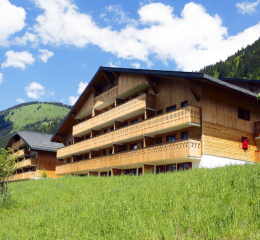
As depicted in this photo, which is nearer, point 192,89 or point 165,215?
point 165,215

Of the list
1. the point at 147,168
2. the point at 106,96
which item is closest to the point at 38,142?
the point at 106,96

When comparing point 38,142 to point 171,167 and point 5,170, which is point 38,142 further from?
point 5,170

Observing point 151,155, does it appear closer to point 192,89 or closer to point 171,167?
point 171,167

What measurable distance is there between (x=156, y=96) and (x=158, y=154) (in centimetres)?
651

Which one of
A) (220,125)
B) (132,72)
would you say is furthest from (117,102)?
(220,125)

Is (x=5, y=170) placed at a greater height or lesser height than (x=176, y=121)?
lesser

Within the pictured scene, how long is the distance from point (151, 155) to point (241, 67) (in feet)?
343

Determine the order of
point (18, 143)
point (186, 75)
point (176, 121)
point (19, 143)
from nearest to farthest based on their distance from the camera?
point (186, 75) < point (176, 121) < point (19, 143) < point (18, 143)

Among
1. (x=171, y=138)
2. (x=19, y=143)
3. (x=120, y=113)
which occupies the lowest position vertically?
(x=171, y=138)

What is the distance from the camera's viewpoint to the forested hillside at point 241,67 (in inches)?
4560

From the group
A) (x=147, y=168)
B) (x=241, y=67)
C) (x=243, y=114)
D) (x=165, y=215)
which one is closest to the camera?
(x=165, y=215)

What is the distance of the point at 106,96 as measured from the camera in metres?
36.8

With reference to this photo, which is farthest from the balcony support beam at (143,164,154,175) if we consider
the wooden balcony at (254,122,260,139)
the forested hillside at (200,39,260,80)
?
the forested hillside at (200,39,260,80)

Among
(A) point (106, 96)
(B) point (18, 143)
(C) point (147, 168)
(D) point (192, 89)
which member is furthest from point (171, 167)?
(B) point (18, 143)
